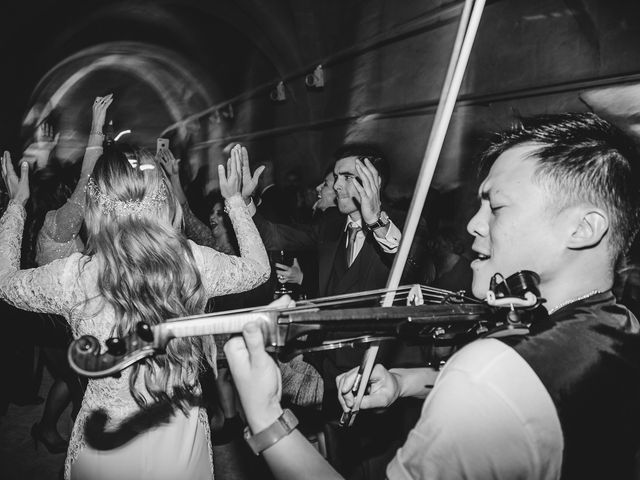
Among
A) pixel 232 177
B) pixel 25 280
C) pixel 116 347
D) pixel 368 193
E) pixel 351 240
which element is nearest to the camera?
pixel 116 347

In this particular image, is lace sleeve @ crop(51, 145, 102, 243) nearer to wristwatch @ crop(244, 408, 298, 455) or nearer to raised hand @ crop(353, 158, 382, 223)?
raised hand @ crop(353, 158, 382, 223)

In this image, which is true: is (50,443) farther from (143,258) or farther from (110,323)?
(143,258)

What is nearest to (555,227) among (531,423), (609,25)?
(531,423)

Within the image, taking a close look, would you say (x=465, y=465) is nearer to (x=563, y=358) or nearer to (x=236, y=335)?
(x=563, y=358)

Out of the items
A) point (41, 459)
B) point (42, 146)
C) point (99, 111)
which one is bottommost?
point (41, 459)

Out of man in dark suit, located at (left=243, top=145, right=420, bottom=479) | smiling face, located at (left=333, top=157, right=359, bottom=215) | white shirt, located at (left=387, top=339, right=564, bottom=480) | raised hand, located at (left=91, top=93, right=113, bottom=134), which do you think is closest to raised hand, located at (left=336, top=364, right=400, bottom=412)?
white shirt, located at (left=387, top=339, right=564, bottom=480)

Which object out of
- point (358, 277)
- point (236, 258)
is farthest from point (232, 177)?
point (358, 277)

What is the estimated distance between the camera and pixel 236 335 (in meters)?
1.04

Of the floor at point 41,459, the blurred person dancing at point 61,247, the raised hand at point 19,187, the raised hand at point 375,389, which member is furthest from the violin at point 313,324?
the floor at point 41,459

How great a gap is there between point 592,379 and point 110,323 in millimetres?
1612

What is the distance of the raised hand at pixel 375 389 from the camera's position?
1.46 meters

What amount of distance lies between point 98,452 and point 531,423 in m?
1.65

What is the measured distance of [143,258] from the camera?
1638 millimetres

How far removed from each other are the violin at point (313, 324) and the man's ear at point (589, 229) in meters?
0.13
